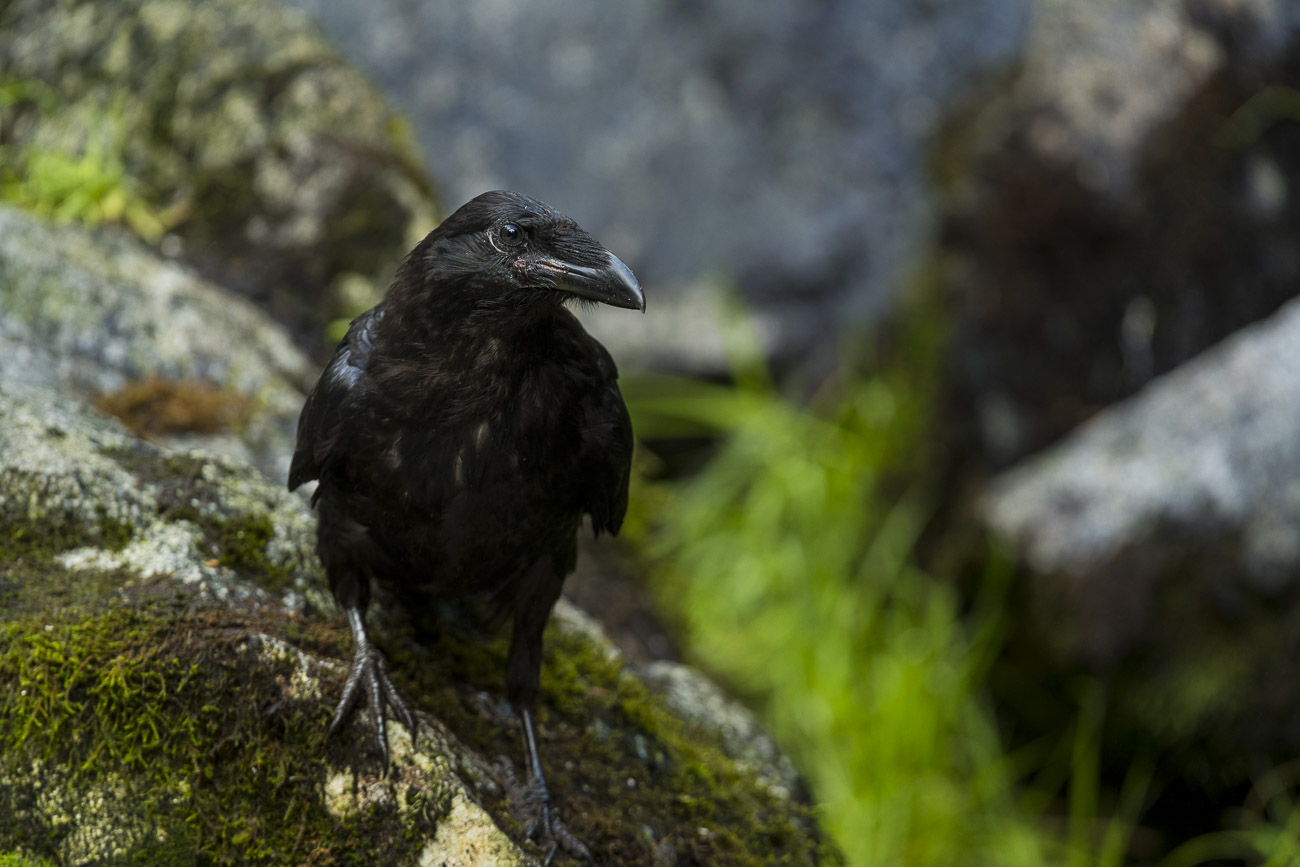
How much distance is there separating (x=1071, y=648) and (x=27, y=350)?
14.2ft

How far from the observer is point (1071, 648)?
4762mm

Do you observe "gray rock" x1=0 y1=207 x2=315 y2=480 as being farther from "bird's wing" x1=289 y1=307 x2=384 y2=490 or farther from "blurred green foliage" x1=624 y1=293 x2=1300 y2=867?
"blurred green foliage" x1=624 y1=293 x2=1300 y2=867

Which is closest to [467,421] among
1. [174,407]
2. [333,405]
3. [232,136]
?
[333,405]

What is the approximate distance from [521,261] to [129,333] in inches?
80.5

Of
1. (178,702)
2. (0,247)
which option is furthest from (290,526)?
(0,247)

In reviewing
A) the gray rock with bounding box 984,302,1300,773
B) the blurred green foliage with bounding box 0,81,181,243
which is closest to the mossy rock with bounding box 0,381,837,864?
the blurred green foliage with bounding box 0,81,181,243

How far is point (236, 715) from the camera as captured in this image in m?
2.05

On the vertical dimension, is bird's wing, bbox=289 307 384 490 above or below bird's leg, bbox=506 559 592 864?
above

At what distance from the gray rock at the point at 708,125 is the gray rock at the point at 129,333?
1803mm

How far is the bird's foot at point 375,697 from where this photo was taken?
7.00ft

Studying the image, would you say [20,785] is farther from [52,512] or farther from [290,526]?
[290,526]

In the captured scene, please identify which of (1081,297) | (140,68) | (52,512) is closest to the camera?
(52,512)

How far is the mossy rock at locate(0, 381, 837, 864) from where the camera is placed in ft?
→ 6.52

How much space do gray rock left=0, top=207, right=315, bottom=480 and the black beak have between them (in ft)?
5.07
